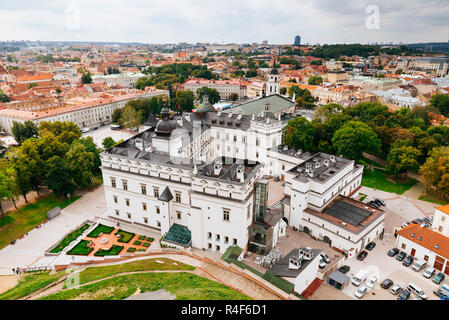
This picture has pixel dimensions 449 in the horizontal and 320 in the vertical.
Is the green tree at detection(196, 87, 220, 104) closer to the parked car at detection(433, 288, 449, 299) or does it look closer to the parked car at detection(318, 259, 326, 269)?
the parked car at detection(318, 259, 326, 269)

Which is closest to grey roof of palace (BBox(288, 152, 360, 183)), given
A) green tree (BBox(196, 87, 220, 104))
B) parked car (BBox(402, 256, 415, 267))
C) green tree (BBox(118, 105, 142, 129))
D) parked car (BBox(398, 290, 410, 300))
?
parked car (BBox(402, 256, 415, 267))

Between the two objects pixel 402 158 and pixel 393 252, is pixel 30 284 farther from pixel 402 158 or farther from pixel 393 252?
pixel 402 158

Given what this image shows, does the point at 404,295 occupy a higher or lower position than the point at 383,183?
lower

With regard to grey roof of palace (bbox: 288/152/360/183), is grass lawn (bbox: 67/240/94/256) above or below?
below

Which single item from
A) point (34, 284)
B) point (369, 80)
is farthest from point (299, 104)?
A: point (34, 284)

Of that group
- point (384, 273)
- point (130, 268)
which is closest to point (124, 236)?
point (130, 268)

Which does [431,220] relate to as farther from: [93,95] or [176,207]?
[93,95]
